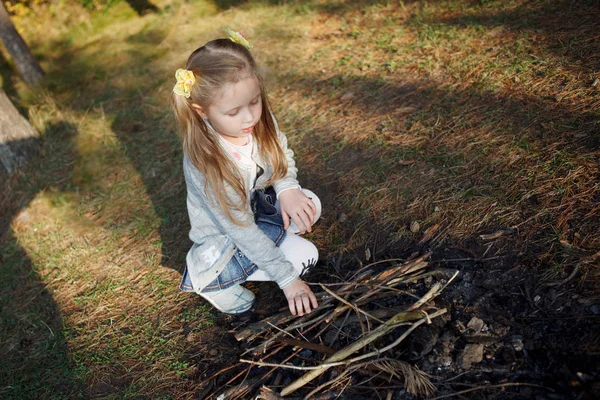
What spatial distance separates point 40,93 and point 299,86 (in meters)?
2.98

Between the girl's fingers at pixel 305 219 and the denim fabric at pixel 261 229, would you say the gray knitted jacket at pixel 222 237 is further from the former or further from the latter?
the girl's fingers at pixel 305 219

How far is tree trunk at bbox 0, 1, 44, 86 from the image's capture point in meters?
4.78

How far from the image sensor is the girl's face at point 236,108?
206 centimetres

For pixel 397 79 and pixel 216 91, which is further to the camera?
pixel 397 79

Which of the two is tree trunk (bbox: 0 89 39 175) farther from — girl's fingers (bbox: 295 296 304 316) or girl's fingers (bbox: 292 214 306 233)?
girl's fingers (bbox: 295 296 304 316)

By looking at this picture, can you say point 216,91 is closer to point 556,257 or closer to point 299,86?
point 556,257

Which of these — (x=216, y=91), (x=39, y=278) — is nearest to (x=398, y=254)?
(x=216, y=91)

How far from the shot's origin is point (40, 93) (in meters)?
4.88

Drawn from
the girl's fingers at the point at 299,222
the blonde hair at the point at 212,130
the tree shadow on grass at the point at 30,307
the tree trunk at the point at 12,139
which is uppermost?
the blonde hair at the point at 212,130

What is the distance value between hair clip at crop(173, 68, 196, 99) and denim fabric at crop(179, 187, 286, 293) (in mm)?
807

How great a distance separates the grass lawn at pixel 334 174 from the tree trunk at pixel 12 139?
14 centimetres

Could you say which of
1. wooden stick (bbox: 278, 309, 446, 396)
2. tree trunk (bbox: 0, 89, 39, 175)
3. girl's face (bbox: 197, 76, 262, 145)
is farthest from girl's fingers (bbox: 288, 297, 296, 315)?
tree trunk (bbox: 0, 89, 39, 175)

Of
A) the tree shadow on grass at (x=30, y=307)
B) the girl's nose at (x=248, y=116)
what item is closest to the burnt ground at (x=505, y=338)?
the tree shadow on grass at (x=30, y=307)

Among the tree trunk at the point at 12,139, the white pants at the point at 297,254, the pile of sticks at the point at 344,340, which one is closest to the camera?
the pile of sticks at the point at 344,340
